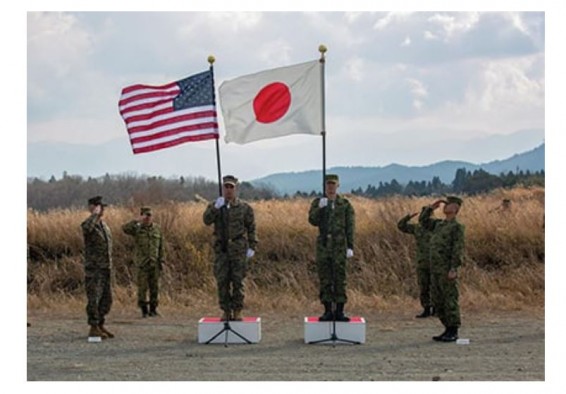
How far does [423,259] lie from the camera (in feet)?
45.3

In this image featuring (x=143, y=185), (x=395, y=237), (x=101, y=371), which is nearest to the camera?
(x=101, y=371)

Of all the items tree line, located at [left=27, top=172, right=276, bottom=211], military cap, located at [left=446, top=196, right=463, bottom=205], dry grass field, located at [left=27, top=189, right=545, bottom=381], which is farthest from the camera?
tree line, located at [left=27, top=172, right=276, bottom=211]

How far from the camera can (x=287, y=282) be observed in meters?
17.6

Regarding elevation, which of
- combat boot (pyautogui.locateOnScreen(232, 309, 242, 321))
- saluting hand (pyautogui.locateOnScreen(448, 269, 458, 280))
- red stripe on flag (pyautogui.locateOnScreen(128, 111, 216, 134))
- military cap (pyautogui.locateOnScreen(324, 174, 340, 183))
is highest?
red stripe on flag (pyautogui.locateOnScreen(128, 111, 216, 134))

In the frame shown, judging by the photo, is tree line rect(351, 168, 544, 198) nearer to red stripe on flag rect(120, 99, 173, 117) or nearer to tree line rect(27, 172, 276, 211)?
tree line rect(27, 172, 276, 211)

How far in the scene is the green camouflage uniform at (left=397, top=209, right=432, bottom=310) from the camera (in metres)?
13.7

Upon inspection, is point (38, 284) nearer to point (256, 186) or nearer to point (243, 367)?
point (243, 367)

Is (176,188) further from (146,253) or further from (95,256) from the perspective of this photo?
(95,256)

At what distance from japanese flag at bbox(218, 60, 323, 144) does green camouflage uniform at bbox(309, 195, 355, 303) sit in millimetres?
1063

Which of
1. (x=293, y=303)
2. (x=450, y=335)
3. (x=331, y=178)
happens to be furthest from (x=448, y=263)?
(x=293, y=303)

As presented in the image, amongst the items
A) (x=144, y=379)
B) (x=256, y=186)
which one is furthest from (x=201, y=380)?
(x=256, y=186)

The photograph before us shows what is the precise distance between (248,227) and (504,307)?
19.6 ft

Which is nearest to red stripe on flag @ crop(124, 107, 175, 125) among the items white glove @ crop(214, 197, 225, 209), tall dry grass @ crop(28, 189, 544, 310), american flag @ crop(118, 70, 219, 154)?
american flag @ crop(118, 70, 219, 154)

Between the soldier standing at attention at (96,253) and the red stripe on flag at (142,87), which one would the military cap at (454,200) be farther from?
the soldier standing at attention at (96,253)
